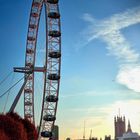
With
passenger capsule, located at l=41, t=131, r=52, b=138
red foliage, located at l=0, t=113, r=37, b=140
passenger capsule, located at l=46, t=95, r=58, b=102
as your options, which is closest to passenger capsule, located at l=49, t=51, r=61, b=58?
passenger capsule, located at l=46, t=95, r=58, b=102

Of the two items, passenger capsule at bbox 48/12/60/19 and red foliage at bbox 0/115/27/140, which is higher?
passenger capsule at bbox 48/12/60/19

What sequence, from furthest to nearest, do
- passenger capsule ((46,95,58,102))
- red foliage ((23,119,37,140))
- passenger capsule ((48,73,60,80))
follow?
1. red foliage ((23,119,37,140))
2. passenger capsule ((48,73,60,80))
3. passenger capsule ((46,95,58,102))

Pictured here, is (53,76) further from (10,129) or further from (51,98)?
(10,129)

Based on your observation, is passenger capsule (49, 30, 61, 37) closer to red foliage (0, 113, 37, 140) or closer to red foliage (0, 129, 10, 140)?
red foliage (0, 113, 37, 140)

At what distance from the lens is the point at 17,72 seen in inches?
2434

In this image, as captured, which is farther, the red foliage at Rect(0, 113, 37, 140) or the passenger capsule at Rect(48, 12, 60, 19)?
the passenger capsule at Rect(48, 12, 60, 19)

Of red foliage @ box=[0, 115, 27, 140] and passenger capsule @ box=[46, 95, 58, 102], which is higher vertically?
passenger capsule @ box=[46, 95, 58, 102]

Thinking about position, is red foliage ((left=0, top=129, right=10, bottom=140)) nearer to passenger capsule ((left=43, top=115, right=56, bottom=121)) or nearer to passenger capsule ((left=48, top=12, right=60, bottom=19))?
passenger capsule ((left=43, top=115, right=56, bottom=121))

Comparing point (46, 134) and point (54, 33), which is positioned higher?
point (54, 33)

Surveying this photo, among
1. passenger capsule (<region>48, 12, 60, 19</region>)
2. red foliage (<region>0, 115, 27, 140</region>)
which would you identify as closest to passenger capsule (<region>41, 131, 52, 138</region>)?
red foliage (<region>0, 115, 27, 140</region>)

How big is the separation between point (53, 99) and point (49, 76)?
331cm

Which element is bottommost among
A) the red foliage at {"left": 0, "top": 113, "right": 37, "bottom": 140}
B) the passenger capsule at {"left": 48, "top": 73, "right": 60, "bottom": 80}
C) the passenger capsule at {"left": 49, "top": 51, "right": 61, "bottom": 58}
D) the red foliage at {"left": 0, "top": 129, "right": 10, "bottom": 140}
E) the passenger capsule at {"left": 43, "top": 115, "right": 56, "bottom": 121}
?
the red foliage at {"left": 0, "top": 129, "right": 10, "bottom": 140}

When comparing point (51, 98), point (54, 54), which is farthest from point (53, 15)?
point (51, 98)

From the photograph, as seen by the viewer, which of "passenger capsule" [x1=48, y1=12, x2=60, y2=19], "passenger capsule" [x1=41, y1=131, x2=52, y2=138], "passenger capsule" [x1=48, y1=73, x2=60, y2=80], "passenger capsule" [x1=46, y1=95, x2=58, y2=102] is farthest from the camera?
"passenger capsule" [x1=41, y1=131, x2=52, y2=138]
